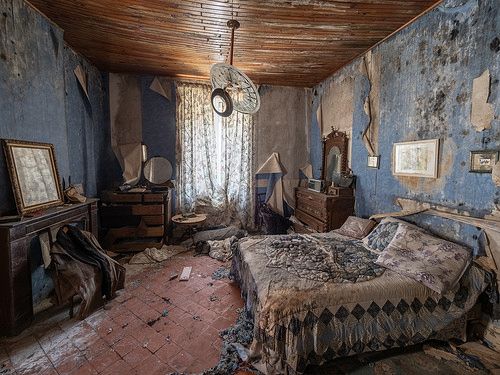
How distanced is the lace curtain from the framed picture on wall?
107 inches

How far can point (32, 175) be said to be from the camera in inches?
94.0

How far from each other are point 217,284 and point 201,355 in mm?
1106

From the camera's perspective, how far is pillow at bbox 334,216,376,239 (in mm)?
2979

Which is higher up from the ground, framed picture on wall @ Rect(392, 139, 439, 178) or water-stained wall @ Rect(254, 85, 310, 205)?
water-stained wall @ Rect(254, 85, 310, 205)

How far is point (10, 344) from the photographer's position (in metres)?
1.93

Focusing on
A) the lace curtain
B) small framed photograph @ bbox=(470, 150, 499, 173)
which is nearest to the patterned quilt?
small framed photograph @ bbox=(470, 150, 499, 173)

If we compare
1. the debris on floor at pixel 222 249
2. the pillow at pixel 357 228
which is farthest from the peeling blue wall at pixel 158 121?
the pillow at pixel 357 228

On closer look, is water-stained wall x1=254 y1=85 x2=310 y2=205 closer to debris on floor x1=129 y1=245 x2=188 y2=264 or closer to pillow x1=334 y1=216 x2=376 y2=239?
pillow x1=334 y1=216 x2=376 y2=239

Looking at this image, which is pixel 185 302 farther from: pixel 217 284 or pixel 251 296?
pixel 251 296

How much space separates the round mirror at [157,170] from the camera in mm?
4469

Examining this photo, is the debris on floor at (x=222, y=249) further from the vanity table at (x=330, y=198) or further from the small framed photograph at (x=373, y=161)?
the small framed photograph at (x=373, y=161)

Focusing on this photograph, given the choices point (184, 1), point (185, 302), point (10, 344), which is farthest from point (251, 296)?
point (184, 1)

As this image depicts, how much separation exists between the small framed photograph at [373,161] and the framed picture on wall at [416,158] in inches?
10.9

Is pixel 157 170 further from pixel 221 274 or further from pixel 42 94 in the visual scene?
pixel 221 274
